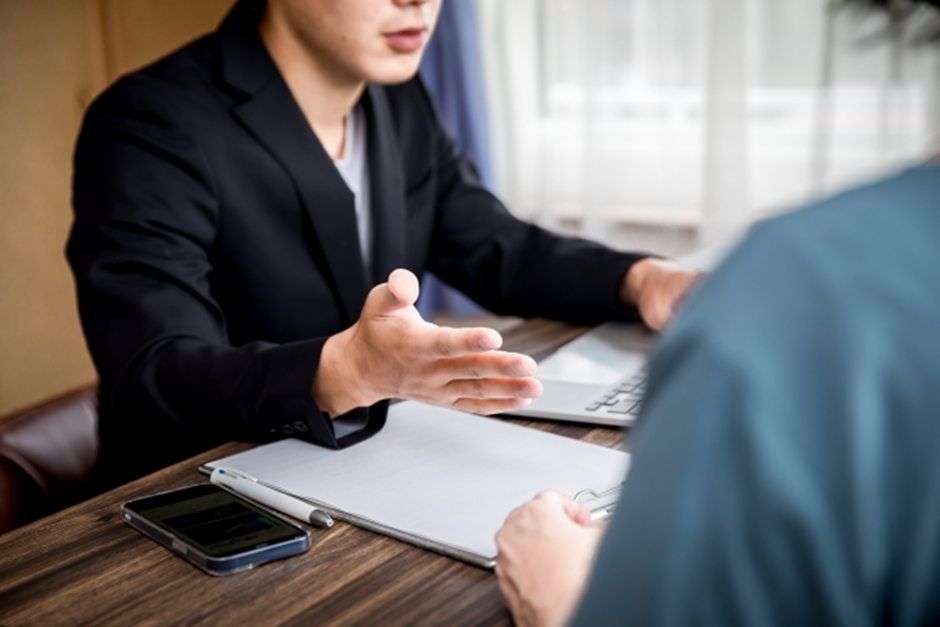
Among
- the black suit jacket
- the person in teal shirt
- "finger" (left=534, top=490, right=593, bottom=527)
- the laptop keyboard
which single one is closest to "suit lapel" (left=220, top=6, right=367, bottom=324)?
the black suit jacket

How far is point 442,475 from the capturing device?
808mm

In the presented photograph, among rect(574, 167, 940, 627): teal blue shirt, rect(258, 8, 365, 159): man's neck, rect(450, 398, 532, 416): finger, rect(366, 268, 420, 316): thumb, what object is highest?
rect(258, 8, 365, 159): man's neck

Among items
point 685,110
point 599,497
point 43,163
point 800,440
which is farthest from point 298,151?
point 685,110

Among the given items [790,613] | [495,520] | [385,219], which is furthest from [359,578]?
[385,219]

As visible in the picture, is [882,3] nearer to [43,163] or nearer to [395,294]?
[395,294]

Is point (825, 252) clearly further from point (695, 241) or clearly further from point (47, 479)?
point (695, 241)

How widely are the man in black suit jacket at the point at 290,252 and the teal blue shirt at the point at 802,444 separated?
484mm

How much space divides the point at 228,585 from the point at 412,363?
27 cm

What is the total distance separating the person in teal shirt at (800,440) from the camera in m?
0.27

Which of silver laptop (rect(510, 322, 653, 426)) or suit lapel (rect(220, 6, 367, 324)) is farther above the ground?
suit lapel (rect(220, 6, 367, 324))

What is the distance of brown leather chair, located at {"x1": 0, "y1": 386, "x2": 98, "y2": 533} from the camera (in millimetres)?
1037

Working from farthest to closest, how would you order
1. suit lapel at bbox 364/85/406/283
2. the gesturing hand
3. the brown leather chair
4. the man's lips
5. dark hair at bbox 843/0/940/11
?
1. suit lapel at bbox 364/85/406/283
2. the man's lips
3. the brown leather chair
4. the gesturing hand
5. dark hair at bbox 843/0/940/11

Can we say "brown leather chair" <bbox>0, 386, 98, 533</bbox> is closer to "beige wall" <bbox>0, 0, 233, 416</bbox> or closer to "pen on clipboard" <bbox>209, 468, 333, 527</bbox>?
"pen on clipboard" <bbox>209, 468, 333, 527</bbox>

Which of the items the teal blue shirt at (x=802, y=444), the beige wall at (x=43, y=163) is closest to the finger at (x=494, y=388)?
the teal blue shirt at (x=802, y=444)
